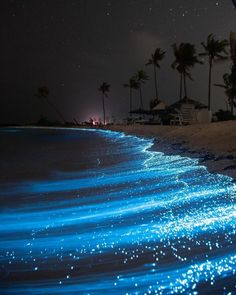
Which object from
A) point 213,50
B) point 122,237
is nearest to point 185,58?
point 213,50

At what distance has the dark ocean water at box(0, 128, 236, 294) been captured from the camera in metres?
3.80

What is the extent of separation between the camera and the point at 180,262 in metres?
4.19

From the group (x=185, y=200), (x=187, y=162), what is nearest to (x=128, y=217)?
(x=185, y=200)

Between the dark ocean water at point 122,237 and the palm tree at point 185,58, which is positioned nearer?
the dark ocean water at point 122,237

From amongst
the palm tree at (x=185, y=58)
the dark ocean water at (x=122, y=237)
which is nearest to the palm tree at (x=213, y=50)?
the palm tree at (x=185, y=58)

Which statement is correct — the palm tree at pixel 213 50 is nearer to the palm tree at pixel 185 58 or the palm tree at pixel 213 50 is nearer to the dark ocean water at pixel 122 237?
the palm tree at pixel 185 58

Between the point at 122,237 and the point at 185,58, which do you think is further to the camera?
the point at 185,58

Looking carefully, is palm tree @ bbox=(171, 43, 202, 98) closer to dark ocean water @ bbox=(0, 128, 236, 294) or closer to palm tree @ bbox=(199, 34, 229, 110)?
palm tree @ bbox=(199, 34, 229, 110)

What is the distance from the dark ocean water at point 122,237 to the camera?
12.5ft

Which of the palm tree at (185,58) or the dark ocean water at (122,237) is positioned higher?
the palm tree at (185,58)

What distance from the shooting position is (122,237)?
514 cm

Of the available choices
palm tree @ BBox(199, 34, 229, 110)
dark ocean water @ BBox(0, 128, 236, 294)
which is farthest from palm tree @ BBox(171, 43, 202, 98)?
dark ocean water @ BBox(0, 128, 236, 294)

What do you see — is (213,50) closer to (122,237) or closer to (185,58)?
(185,58)

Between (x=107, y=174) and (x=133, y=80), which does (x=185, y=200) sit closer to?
(x=107, y=174)
